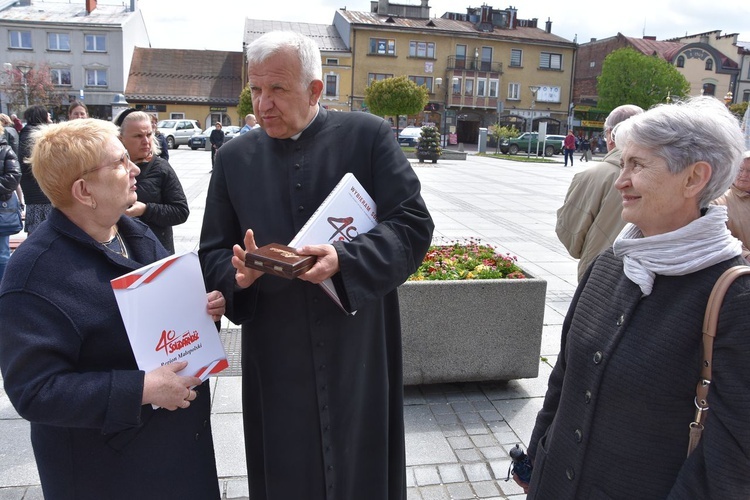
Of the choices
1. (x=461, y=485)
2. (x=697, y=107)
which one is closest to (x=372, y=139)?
(x=697, y=107)

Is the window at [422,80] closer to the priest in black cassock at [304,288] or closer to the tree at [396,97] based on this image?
the tree at [396,97]

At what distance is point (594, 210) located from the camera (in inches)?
147

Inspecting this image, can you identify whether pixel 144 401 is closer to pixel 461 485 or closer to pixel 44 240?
pixel 44 240

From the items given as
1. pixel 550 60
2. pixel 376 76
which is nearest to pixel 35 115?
pixel 376 76

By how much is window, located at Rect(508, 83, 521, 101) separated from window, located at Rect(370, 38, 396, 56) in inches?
423

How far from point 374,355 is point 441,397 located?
6.83 ft

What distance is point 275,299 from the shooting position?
2.06m

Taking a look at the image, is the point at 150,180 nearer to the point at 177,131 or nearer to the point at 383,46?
the point at 177,131

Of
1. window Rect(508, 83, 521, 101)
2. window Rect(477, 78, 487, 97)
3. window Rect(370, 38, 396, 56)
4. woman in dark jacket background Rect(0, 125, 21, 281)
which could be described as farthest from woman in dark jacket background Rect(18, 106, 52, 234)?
window Rect(508, 83, 521, 101)

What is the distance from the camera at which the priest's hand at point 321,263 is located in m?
1.68

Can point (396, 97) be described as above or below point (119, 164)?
above

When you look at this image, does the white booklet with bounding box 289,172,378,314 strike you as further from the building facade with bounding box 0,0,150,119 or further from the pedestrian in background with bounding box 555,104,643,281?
the building facade with bounding box 0,0,150,119

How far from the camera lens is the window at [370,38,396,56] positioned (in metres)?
48.0

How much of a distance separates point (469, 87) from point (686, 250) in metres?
51.3
